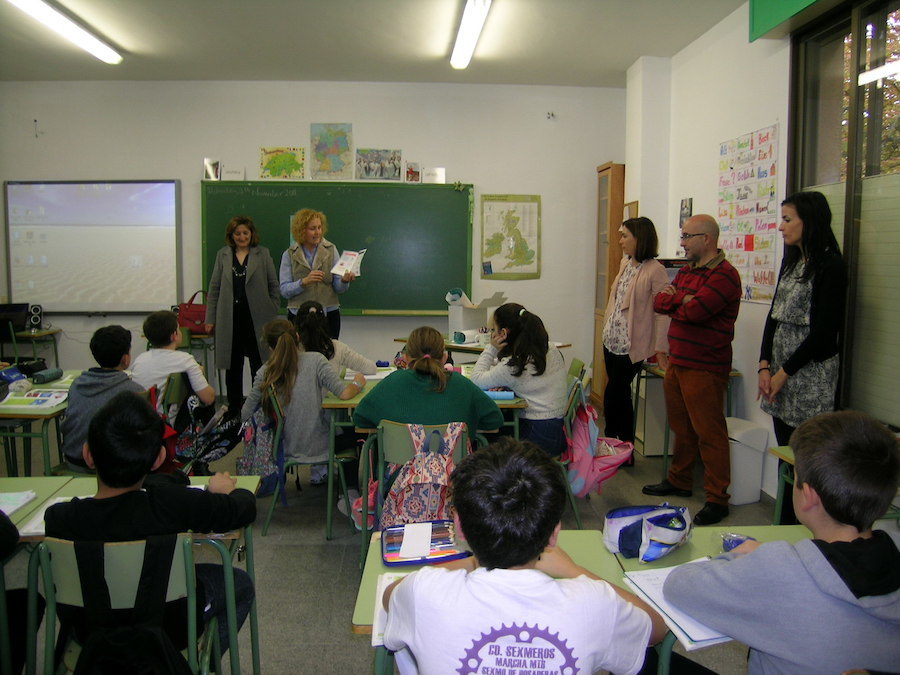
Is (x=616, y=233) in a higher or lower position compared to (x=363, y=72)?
lower

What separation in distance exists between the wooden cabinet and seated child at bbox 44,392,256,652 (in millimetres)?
4328

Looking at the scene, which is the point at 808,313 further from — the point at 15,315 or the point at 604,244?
the point at 15,315

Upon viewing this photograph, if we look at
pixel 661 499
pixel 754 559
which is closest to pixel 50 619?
pixel 754 559

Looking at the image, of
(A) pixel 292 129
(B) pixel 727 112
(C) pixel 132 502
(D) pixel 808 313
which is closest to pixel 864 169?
(D) pixel 808 313

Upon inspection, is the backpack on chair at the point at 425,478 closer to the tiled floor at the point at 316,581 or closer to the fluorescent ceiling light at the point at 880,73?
the tiled floor at the point at 316,581

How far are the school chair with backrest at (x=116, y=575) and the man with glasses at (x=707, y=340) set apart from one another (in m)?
2.72

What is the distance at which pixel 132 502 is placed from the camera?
1512mm

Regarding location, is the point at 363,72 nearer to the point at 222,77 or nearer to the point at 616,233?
the point at 222,77

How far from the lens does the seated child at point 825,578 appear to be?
1.14 meters

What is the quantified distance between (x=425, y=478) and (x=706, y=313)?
1738mm

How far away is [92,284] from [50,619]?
532 cm

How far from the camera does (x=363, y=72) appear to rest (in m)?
5.58

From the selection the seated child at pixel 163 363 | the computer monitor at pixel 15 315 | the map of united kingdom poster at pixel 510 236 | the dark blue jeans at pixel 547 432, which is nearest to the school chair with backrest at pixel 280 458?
the seated child at pixel 163 363

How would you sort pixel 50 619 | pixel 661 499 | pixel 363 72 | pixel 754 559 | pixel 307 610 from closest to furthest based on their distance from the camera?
pixel 754 559, pixel 50 619, pixel 307 610, pixel 661 499, pixel 363 72
